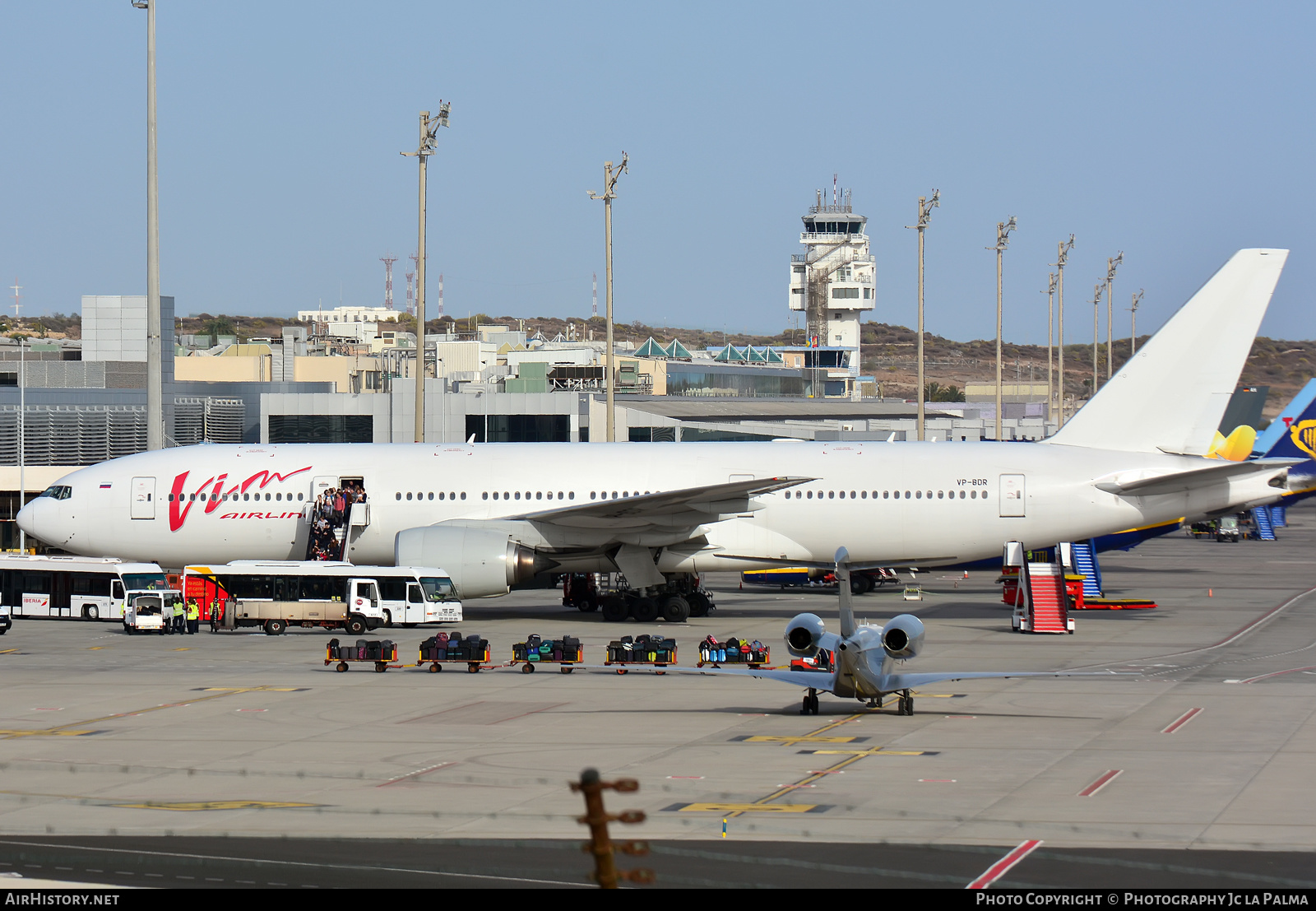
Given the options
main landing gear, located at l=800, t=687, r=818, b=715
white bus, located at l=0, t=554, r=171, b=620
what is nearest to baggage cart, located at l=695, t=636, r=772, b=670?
main landing gear, located at l=800, t=687, r=818, b=715

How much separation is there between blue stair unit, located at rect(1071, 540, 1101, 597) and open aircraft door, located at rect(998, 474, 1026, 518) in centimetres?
593

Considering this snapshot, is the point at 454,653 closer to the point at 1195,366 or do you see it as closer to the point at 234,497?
the point at 234,497

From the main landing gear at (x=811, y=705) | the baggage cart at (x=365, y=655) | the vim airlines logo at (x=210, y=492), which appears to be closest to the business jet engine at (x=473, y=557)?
the vim airlines logo at (x=210, y=492)

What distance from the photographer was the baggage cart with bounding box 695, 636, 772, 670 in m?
Answer: 29.6

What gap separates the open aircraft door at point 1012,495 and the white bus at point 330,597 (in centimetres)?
1531

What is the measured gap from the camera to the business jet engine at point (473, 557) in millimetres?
38156

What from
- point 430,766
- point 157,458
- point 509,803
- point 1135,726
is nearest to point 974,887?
point 509,803

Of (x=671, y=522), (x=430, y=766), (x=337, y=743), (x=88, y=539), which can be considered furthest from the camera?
(x=88, y=539)

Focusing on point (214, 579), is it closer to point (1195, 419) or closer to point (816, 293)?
point (1195, 419)

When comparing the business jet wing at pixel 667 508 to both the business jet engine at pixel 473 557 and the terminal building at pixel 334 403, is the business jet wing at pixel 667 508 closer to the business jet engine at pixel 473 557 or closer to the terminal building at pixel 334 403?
the business jet engine at pixel 473 557

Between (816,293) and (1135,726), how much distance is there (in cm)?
14753

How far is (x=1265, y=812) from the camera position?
53.3ft

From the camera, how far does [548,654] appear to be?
3048cm

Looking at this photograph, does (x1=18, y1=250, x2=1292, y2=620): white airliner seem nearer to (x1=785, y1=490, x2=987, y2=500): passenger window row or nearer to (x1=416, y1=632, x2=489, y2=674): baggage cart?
(x1=785, y1=490, x2=987, y2=500): passenger window row
